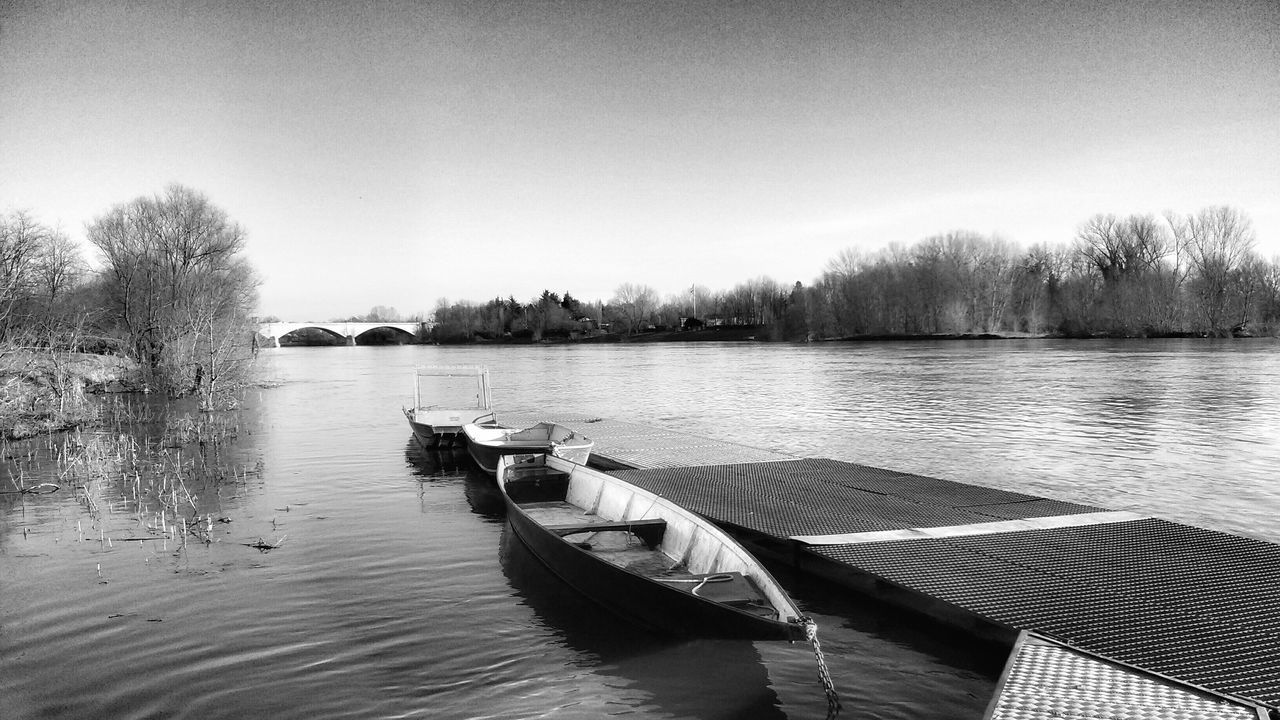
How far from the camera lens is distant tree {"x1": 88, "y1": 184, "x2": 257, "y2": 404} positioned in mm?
34469

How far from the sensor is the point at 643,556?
30.6 feet

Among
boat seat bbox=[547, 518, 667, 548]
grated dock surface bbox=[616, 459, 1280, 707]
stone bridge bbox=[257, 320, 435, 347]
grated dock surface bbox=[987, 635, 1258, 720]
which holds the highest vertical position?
stone bridge bbox=[257, 320, 435, 347]

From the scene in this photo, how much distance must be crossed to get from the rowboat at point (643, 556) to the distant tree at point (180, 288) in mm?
22933

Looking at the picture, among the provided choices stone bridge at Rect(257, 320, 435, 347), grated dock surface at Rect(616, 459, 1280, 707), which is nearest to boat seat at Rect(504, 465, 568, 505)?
grated dock surface at Rect(616, 459, 1280, 707)

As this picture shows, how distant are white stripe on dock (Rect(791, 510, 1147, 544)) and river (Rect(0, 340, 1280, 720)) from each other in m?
0.78

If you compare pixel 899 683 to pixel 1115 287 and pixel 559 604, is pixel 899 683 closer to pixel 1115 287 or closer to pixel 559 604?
pixel 559 604

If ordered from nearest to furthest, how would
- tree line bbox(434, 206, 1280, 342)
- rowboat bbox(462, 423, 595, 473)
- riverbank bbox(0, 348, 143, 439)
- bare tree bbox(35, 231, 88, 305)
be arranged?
rowboat bbox(462, 423, 595, 473) → riverbank bbox(0, 348, 143, 439) → bare tree bbox(35, 231, 88, 305) → tree line bbox(434, 206, 1280, 342)

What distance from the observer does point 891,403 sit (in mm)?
29531

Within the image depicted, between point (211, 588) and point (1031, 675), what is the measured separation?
9.12 metres

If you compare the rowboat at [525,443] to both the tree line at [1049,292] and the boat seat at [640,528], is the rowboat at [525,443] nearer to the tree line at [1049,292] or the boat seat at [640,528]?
the boat seat at [640,528]

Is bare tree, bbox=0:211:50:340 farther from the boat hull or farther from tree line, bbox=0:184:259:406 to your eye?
the boat hull

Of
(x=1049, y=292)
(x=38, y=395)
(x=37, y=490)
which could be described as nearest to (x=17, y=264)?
(x=38, y=395)

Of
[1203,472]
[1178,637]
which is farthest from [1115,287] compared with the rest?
[1178,637]

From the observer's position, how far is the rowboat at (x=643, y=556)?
643cm
